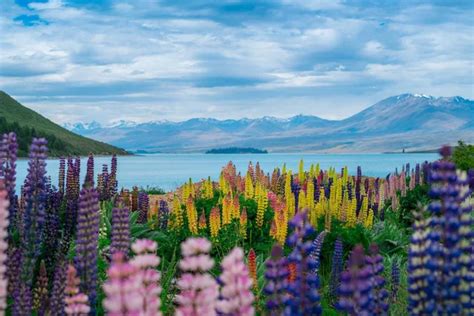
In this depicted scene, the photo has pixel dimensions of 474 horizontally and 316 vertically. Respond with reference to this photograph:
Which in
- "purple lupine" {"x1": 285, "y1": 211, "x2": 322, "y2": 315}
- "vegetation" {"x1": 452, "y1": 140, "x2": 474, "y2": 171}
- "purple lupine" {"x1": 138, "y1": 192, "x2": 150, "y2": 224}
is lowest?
"purple lupine" {"x1": 138, "y1": 192, "x2": 150, "y2": 224}

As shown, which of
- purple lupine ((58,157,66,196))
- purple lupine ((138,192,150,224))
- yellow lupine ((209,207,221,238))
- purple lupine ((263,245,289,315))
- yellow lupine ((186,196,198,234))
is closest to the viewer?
purple lupine ((263,245,289,315))

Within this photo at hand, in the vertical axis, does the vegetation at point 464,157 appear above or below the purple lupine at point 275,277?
above

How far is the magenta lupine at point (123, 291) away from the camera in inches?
107

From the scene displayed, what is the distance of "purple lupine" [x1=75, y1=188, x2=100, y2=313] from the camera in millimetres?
5090

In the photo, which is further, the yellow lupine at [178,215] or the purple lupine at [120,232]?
the yellow lupine at [178,215]

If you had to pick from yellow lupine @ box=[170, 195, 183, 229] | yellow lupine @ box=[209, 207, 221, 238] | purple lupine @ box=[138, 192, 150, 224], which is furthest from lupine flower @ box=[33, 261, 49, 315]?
purple lupine @ box=[138, 192, 150, 224]

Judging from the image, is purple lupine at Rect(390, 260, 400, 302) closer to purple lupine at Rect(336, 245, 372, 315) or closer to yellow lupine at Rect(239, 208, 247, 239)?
yellow lupine at Rect(239, 208, 247, 239)

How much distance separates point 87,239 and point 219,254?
247 inches

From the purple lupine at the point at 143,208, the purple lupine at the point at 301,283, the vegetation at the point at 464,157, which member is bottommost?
the purple lupine at the point at 143,208

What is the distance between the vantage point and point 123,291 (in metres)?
2.73

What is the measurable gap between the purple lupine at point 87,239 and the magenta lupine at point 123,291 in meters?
2.32

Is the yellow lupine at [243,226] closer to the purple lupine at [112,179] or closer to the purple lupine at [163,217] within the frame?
the purple lupine at [163,217]

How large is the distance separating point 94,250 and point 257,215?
290 inches

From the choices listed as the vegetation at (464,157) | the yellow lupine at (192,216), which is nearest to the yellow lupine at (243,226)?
the yellow lupine at (192,216)
